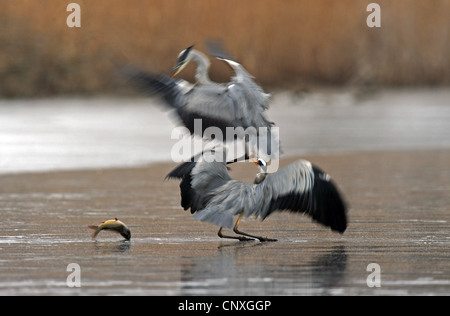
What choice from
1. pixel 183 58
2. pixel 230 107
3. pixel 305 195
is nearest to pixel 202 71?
pixel 183 58

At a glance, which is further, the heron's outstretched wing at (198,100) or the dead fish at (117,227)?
the heron's outstretched wing at (198,100)

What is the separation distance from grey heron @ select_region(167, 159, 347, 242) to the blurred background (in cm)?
1732

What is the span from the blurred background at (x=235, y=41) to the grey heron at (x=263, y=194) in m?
17.3

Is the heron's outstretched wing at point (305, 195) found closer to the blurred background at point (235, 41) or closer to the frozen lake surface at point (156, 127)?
the frozen lake surface at point (156, 127)

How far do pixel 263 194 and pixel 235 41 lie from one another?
1884cm

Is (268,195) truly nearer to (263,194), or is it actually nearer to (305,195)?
(263,194)

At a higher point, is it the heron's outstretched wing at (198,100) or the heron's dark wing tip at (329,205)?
the heron's outstretched wing at (198,100)

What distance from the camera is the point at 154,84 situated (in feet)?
30.1

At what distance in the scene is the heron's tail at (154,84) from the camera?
9031 mm

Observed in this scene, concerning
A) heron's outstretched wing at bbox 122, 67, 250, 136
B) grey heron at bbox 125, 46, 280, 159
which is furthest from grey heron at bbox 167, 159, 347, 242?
heron's outstretched wing at bbox 122, 67, 250, 136

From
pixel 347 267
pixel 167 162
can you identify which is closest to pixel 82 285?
pixel 347 267

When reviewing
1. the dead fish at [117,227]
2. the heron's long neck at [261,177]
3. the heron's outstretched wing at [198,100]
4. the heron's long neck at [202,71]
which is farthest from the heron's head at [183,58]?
the dead fish at [117,227]

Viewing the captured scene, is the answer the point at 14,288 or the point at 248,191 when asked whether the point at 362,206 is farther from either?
the point at 14,288
